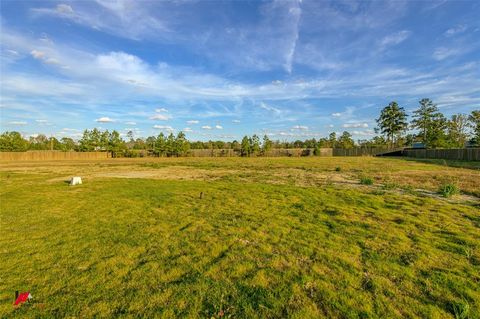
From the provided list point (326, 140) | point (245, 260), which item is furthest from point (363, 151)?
point (245, 260)

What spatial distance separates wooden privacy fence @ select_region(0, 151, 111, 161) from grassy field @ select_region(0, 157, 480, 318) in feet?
170

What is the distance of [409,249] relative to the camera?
393cm

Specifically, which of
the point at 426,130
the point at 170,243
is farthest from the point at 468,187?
the point at 426,130

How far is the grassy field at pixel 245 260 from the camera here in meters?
2.60

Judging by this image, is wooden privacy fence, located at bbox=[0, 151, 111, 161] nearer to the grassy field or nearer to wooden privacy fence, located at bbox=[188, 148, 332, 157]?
wooden privacy fence, located at bbox=[188, 148, 332, 157]

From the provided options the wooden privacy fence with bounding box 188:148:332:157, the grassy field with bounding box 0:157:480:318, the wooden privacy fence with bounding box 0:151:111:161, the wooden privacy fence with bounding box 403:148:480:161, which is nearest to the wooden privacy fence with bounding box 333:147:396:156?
the wooden privacy fence with bounding box 188:148:332:157

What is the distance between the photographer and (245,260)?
3639 mm

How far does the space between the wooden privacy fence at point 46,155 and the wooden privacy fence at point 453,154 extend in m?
63.4

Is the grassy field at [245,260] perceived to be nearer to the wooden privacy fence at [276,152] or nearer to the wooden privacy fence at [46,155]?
the wooden privacy fence at [276,152]

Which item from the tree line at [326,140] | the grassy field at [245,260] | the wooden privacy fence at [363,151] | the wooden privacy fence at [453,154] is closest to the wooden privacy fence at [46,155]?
the tree line at [326,140]

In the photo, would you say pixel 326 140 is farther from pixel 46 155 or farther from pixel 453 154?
pixel 46 155

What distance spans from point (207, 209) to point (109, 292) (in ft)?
12.9

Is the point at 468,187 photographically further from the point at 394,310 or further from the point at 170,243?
the point at 170,243

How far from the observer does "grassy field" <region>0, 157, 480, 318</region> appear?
2600 millimetres
